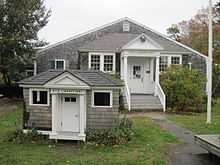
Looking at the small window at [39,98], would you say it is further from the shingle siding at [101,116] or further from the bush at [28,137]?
the shingle siding at [101,116]

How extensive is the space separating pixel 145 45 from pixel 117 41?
3534 mm

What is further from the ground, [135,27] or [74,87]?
[135,27]

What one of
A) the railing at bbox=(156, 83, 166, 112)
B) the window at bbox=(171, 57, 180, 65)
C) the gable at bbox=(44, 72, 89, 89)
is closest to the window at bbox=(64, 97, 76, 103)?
the gable at bbox=(44, 72, 89, 89)

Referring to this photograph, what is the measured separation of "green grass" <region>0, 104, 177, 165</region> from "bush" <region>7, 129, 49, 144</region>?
16.2 inches

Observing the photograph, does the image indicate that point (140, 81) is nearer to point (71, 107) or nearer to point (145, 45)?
point (145, 45)

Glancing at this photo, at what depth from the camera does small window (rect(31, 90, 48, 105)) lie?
42.2 feet

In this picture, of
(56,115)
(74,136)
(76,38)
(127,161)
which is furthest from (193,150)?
(76,38)

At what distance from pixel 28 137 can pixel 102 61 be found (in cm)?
1297

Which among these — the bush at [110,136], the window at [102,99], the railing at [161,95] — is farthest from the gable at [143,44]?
the bush at [110,136]

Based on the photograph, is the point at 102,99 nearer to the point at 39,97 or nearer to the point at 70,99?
the point at 70,99

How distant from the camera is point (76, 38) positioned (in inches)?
1091

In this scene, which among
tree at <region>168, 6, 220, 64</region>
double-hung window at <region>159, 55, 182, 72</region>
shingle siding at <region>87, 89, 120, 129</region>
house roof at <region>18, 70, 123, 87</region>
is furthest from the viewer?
tree at <region>168, 6, 220, 64</region>

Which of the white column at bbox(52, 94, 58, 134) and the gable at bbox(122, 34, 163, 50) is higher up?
the gable at bbox(122, 34, 163, 50)

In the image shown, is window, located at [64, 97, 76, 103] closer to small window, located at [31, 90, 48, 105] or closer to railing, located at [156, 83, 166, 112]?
small window, located at [31, 90, 48, 105]
